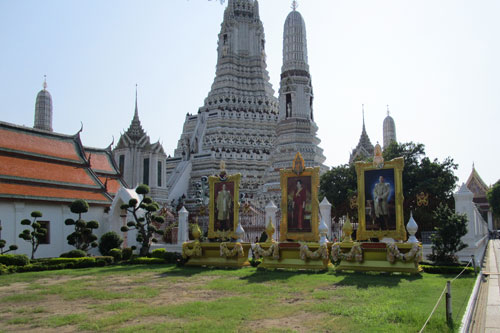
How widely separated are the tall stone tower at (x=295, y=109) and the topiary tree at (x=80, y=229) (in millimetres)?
18489

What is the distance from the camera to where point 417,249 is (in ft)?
43.2

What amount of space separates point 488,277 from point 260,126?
127ft

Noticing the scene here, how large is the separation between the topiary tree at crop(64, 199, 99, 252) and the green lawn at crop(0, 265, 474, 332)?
7.36 meters

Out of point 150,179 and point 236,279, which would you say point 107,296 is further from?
point 150,179

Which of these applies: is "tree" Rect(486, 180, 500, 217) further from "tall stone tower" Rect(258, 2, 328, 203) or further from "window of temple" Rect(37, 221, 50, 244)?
"window of temple" Rect(37, 221, 50, 244)

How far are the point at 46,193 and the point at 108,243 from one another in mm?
4270

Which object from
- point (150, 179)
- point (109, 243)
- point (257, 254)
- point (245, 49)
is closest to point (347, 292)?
point (257, 254)

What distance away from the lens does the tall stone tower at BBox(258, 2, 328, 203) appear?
39.8 meters

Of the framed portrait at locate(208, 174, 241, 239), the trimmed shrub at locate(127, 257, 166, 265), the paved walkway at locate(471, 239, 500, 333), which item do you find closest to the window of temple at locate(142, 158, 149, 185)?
the trimmed shrub at locate(127, 257, 166, 265)

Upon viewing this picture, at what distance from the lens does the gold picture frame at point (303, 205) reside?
16672 mm

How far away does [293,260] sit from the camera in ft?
50.8

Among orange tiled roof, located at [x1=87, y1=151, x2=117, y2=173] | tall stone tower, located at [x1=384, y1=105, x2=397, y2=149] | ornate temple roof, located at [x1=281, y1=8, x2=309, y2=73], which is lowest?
orange tiled roof, located at [x1=87, y1=151, x2=117, y2=173]

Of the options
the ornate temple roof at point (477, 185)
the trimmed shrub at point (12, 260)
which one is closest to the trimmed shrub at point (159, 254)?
the trimmed shrub at point (12, 260)

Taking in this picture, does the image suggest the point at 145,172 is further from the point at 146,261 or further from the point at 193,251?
the point at 193,251
